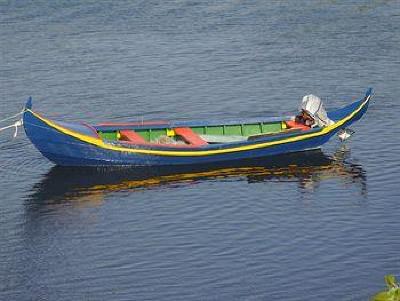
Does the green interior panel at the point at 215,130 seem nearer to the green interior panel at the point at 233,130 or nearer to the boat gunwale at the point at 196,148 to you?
the green interior panel at the point at 233,130

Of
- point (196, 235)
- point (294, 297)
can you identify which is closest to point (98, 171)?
point (196, 235)

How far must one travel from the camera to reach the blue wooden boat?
3894 cm

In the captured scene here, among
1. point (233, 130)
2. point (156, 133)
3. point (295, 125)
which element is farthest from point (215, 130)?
point (295, 125)

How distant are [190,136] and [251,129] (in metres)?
3.06

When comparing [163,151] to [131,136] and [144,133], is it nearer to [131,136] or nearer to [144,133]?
[131,136]

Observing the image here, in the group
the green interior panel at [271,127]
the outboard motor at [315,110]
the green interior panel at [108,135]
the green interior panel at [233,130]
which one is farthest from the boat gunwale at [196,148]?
the green interior panel at [233,130]

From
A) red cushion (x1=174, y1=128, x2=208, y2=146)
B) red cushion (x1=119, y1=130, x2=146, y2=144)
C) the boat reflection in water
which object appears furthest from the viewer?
red cushion (x1=119, y1=130, x2=146, y2=144)

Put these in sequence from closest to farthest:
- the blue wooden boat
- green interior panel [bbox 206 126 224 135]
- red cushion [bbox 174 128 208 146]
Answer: the blue wooden boat
red cushion [bbox 174 128 208 146]
green interior panel [bbox 206 126 224 135]

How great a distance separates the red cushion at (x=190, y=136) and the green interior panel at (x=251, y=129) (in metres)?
2.38

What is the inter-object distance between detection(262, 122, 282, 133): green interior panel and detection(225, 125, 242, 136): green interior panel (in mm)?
1055

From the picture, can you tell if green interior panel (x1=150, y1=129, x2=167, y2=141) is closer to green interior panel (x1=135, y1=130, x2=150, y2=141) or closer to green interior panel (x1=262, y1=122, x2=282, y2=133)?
green interior panel (x1=135, y1=130, x2=150, y2=141)

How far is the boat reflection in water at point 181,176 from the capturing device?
37781mm

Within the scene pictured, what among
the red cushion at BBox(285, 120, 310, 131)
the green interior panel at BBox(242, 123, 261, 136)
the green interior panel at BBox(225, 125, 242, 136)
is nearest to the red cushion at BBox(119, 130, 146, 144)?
the green interior panel at BBox(225, 125, 242, 136)

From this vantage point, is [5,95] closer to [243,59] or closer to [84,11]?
[243,59]
